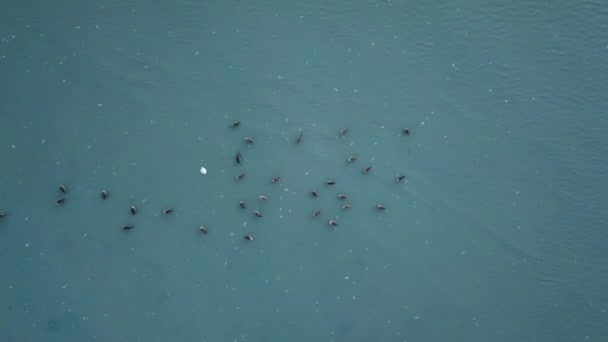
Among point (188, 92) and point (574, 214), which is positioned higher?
point (188, 92)

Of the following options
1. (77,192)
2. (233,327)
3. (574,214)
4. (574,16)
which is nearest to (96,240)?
(77,192)

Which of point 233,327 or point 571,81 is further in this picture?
point 571,81

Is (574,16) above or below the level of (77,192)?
above

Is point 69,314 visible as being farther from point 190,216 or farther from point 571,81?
point 571,81

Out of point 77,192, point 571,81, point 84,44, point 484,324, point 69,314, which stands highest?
point 84,44

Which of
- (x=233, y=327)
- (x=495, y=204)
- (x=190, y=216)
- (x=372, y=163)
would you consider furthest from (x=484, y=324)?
(x=190, y=216)

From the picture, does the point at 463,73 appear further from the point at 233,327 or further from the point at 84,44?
the point at 84,44
